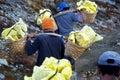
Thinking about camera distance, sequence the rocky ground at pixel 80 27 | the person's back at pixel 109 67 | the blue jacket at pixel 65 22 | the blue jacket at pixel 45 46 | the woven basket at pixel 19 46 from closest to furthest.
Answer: the person's back at pixel 109 67, the blue jacket at pixel 45 46, the woven basket at pixel 19 46, the blue jacket at pixel 65 22, the rocky ground at pixel 80 27

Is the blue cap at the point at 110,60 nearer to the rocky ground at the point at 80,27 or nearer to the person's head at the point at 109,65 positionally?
the person's head at the point at 109,65

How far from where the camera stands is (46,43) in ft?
25.4

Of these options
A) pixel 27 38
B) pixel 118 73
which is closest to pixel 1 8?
pixel 27 38

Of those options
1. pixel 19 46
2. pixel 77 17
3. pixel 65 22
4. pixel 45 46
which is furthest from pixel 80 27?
pixel 45 46

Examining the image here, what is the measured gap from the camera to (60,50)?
8008mm

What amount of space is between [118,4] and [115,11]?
1.51m

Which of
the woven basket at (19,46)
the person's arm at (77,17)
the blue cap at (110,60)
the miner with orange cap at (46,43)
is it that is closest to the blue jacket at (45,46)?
the miner with orange cap at (46,43)

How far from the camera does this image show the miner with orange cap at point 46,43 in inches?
304

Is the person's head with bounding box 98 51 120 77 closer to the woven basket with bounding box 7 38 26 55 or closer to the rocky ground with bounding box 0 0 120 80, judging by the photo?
the rocky ground with bounding box 0 0 120 80

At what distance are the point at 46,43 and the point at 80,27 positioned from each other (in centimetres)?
957

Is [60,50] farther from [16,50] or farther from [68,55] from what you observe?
[16,50]

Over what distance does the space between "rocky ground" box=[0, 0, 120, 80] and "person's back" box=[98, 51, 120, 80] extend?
10.4ft

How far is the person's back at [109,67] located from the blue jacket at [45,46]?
348 centimetres

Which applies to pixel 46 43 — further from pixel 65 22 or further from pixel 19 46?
pixel 65 22
